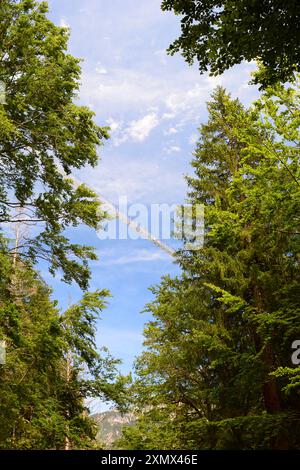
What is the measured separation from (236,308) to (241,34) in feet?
18.9

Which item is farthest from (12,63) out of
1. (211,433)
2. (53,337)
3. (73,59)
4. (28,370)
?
(211,433)

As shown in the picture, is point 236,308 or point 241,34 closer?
point 241,34

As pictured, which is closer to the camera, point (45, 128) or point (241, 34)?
point (241, 34)

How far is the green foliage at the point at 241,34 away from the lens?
14.3 ft

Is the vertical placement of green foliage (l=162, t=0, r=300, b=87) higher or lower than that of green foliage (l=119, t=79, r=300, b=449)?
higher

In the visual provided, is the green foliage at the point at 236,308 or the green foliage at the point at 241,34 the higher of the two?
the green foliage at the point at 241,34

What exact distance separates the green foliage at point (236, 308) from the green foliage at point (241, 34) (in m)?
3.63

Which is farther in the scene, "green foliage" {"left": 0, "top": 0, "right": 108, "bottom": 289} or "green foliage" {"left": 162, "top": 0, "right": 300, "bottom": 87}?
"green foliage" {"left": 0, "top": 0, "right": 108, "bottom": 289}

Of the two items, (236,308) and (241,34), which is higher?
(241,34)

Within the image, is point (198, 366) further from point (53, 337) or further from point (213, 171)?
point (213, 171)

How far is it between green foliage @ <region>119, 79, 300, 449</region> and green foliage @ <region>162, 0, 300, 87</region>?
363cm

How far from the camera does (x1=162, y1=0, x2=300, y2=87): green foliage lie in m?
4.35

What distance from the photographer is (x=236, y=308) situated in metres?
8.67

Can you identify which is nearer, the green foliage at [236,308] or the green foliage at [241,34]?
the green foliage at [241,34]
